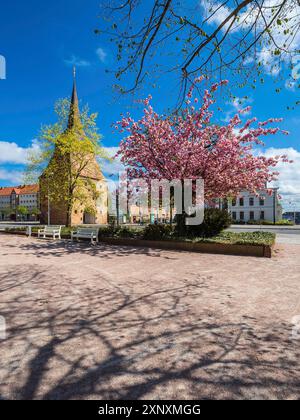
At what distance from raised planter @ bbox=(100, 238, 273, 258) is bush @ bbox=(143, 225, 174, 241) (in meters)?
0.49

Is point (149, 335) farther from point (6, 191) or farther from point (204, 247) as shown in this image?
point (6, 191)

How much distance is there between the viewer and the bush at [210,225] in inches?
566

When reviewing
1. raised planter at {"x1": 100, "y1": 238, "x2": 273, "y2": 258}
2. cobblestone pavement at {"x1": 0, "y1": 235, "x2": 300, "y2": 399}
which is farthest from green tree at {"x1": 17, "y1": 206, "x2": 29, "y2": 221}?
cobblestone pavement at {"x1": 0, "y1": 235, "x2": 300, "y2": 399}

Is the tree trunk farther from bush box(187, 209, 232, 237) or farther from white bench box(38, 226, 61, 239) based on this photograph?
white bench box(38, 226, 61, 239)

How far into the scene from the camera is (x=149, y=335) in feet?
12.5

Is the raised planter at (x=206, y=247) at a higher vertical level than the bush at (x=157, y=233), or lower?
lower

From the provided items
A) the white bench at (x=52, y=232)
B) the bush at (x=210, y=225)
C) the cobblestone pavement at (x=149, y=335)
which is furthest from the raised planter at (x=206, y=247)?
the white bench at (x=52, y=232)

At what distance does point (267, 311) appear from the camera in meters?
4.80

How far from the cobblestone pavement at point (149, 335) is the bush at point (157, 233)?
6059 mm

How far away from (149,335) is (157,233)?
10238 mm

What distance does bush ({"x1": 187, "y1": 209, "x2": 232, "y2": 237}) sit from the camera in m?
14.4

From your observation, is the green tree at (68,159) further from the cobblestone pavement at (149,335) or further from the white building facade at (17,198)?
the white building facade at (17,198)
